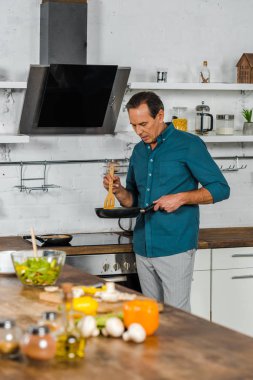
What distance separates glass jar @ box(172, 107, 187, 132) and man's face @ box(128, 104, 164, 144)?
111 centimetres

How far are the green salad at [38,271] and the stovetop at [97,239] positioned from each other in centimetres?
178

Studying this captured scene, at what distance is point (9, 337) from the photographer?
2.43 metres

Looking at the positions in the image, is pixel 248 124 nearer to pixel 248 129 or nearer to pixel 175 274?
pixel 248 129

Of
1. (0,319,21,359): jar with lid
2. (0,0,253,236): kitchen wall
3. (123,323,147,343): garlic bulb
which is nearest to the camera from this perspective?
(0,319,21,359): jar with lid

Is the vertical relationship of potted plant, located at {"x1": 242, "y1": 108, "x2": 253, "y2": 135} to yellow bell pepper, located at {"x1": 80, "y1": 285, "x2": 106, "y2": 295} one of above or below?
above

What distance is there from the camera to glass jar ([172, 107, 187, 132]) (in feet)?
18.9

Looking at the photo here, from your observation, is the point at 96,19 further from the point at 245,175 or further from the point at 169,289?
the point at 169,289

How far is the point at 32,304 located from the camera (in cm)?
311

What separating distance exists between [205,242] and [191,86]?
3.75 feet

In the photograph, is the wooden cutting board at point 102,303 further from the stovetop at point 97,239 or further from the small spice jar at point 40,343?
the stovetop at point 97,239

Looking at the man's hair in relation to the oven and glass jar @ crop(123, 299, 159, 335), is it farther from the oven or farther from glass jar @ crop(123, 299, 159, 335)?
glass jar @ crop(123, 299, 159, 335)

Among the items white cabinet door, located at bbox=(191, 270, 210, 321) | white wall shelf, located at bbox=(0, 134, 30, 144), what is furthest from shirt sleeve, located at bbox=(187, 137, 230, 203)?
white wall shelf, located at bbox=(0, 134, 30, 144)

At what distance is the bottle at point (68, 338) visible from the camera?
2.43 meters

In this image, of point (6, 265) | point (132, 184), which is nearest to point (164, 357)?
point (6, 265)
